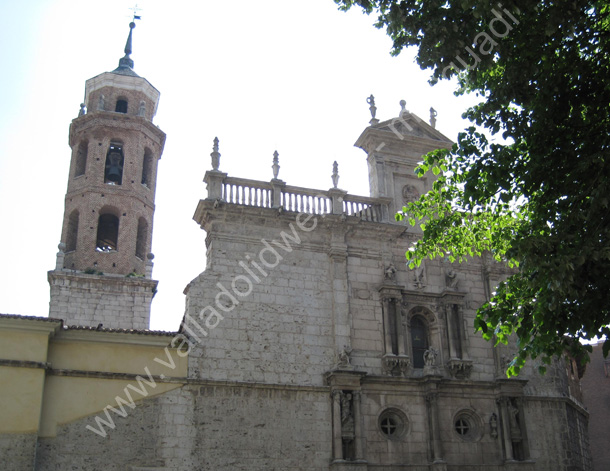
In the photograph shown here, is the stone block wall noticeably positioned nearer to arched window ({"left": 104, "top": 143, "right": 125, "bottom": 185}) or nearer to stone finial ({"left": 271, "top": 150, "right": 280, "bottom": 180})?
arched window ({"left": 104, "top": 143, "right": 125, "bottom": 185})

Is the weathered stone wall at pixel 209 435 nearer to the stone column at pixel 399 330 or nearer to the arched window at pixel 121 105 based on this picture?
the stone column at pixel 399 330

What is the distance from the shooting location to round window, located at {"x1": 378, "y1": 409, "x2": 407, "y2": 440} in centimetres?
1841

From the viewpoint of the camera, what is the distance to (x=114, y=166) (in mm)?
30641

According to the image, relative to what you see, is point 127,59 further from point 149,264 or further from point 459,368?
point 459,368

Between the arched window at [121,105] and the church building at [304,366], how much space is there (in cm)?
1503

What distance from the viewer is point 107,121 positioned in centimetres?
3128

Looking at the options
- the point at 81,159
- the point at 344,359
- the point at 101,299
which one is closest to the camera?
the point at 344,359

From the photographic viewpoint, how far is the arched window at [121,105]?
3309 cm

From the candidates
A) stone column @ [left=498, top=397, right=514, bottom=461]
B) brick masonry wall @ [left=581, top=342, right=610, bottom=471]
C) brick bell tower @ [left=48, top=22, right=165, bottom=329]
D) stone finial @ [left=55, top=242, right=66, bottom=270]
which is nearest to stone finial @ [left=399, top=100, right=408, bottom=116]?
stone column @ [left=498, top=397, right=514, bottom=461]

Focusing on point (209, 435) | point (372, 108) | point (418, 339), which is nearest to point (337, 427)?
point (209, 435)

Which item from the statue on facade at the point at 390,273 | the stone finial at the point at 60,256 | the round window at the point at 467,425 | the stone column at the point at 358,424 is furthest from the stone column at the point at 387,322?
the stone finial at the point at 60,256

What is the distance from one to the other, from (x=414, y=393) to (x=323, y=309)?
327 centimetres

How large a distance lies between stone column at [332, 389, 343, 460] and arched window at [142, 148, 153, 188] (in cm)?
1706

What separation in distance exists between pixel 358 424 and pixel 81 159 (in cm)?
1928
